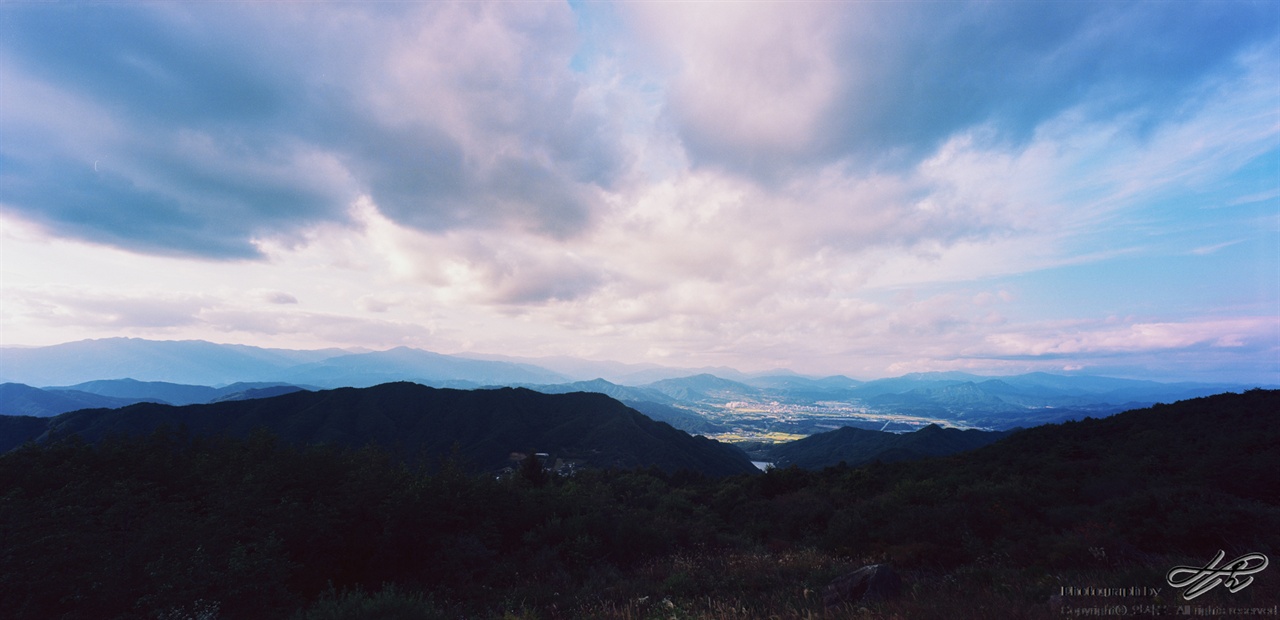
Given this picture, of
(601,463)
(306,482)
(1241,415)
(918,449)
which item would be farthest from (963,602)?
(918,449)

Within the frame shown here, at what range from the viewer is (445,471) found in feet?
54.0

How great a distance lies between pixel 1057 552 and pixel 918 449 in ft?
348

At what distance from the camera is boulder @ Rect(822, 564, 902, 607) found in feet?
26.5

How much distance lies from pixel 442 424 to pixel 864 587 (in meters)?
108

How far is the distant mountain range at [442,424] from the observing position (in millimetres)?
85938

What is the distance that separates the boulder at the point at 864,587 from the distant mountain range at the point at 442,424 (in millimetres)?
74875

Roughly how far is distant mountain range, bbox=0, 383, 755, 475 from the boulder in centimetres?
7487

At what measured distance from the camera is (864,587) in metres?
8.31

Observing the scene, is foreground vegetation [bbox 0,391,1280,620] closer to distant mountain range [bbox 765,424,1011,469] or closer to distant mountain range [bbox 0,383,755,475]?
distant mountain range [bbox 0,383,755,475]

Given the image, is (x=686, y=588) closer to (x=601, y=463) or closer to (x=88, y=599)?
(x=88, y=599)
